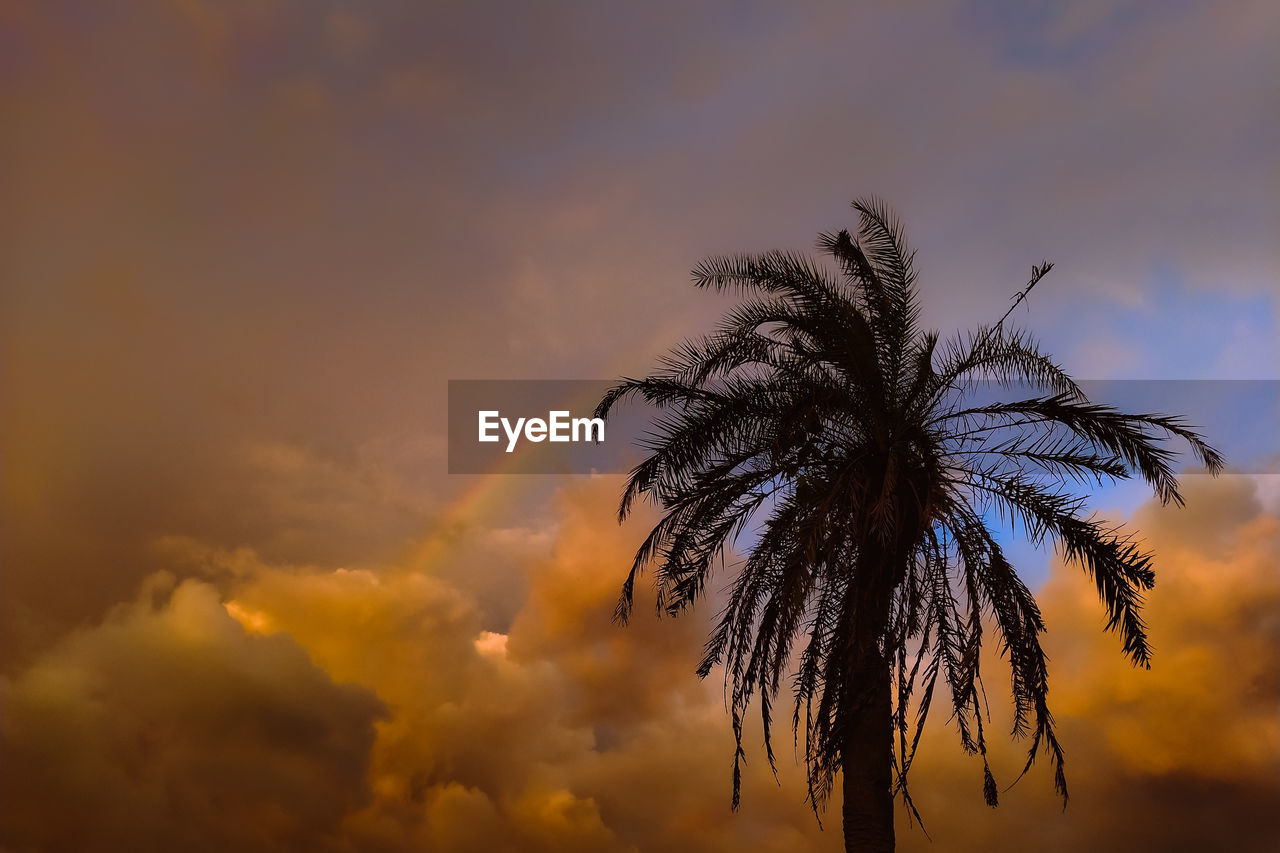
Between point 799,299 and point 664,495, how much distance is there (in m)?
3.62

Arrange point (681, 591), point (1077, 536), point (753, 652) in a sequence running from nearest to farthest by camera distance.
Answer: point (1077, 536) < point (753, 652) < point (681, 591)

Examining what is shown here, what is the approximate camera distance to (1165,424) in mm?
16031

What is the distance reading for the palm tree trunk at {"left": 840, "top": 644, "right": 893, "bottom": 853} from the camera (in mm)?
16094

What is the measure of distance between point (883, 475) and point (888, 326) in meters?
2.32

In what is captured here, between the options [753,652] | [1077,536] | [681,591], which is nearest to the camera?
[1077,536]

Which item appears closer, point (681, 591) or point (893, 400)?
point (893, 400)

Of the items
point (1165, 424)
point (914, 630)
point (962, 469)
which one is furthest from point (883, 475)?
point (1165, 424)

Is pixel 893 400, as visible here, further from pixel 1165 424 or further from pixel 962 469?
pixel 1165 424

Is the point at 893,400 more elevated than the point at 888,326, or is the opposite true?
the point at 888,326

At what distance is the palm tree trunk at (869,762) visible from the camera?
16.1 meters

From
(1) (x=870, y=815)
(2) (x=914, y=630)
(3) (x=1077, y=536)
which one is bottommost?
(1) (x=870, y=815)

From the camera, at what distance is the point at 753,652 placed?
1722cm

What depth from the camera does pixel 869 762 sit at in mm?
16312

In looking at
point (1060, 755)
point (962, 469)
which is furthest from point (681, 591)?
point (1060, 755)
